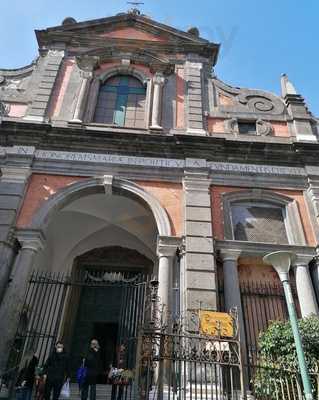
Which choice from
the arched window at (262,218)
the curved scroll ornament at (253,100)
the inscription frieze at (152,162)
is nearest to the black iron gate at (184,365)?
the arched window at (262,218)

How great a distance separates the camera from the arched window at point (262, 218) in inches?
406

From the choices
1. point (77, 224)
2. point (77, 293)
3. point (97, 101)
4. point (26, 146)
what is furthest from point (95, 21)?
point (77, 293)

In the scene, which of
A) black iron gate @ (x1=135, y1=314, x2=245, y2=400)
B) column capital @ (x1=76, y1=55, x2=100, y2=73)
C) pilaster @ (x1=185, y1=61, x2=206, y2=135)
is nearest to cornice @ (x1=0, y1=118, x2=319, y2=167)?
pilaster @ (x1=185, y1=61, x2=206, y2=135)

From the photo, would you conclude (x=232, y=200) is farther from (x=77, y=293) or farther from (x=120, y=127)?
(x=77, y=293)

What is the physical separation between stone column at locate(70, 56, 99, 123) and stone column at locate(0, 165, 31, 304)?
289cm

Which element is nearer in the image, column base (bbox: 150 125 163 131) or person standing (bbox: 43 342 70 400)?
person standing (bbox: 43 342 70 400)

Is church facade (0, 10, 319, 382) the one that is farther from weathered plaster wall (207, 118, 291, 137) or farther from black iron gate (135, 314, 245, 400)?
black iron gate (135, 314, 245, 400)

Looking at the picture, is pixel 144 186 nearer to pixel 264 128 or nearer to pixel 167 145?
pixel 167 145

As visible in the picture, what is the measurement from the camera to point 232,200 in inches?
431

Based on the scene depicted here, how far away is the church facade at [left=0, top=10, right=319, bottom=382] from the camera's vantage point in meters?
9.34

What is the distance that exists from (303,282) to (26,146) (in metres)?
9.13

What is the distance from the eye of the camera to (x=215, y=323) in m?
7.73

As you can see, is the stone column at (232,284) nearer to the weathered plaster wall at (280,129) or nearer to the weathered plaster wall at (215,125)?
the weathered plaster wall at (215,125)

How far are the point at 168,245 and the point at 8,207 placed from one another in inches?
179
